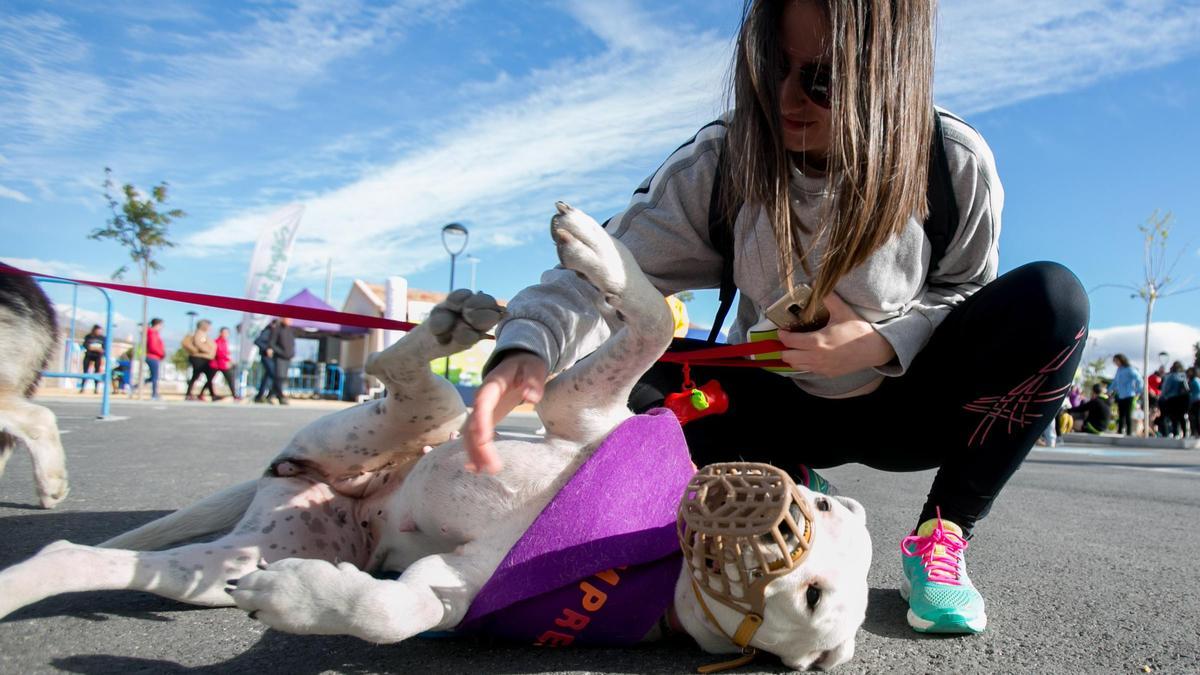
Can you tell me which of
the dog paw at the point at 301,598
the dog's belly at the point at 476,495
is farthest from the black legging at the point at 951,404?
the dog paw at the point at 301,598

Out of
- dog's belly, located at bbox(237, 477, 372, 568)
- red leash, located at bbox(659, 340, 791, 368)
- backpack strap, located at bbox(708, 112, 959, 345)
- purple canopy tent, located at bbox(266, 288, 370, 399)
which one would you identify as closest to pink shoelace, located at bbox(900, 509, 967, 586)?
red leash, located at bbox(659, 340, 791, 368)

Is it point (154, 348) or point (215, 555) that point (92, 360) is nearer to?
point (154, 348)

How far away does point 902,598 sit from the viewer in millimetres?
1912

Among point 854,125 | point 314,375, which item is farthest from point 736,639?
point 314,375

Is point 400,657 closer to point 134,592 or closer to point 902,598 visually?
point 134,592

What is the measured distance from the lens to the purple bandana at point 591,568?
1398mm

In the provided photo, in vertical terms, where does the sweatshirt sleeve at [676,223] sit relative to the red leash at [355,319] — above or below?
above

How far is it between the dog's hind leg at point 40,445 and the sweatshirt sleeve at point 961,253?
8.52ft

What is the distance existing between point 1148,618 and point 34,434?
3230 millimetres

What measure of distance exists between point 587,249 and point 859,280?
89 cm

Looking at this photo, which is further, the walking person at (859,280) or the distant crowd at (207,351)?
the distant crowd at (207,351)

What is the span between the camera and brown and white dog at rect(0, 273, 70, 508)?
2.59m

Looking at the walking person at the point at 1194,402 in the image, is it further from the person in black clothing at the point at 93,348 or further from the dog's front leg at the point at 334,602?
the person in black clothing at the point at 93,348

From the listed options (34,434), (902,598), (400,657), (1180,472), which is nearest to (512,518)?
(400,657)
